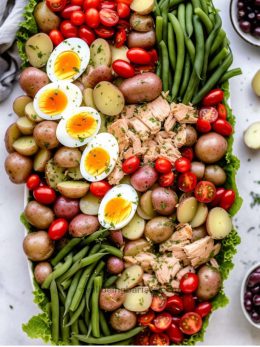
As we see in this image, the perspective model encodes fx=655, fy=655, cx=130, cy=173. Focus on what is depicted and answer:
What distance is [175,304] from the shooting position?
355cm

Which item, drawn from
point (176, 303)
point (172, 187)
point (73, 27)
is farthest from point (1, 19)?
point (176, 303)

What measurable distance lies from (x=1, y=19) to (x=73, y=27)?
45 cm

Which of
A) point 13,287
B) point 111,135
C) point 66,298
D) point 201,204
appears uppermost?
point 111,135

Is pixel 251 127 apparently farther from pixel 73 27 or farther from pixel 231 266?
pixel 73 27

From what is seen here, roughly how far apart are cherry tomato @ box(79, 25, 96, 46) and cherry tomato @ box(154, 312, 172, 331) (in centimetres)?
156

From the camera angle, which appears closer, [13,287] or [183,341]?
[183,341]

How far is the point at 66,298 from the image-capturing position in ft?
11.5

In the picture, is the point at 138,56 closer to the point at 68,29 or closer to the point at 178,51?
the point at 178,51

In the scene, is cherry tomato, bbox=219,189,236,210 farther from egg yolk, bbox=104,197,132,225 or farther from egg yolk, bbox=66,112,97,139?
egg yolk, bbox=66,112,97,139

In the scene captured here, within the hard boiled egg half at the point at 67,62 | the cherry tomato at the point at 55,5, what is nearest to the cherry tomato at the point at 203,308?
the hard boiled egg half at the point at 67,62

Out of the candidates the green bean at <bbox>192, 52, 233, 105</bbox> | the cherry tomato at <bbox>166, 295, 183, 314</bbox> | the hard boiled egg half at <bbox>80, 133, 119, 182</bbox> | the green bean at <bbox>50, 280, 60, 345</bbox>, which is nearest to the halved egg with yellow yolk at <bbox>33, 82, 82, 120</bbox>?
the hard boiled egg half at <bbox>80, 133, 119, 182</bbox>

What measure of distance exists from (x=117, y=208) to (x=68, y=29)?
1043 mm

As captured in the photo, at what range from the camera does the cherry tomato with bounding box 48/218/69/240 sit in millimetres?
3525

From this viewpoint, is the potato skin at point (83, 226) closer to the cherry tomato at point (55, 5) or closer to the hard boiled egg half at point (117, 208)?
the hard boiled egg half at point (117, 208)
